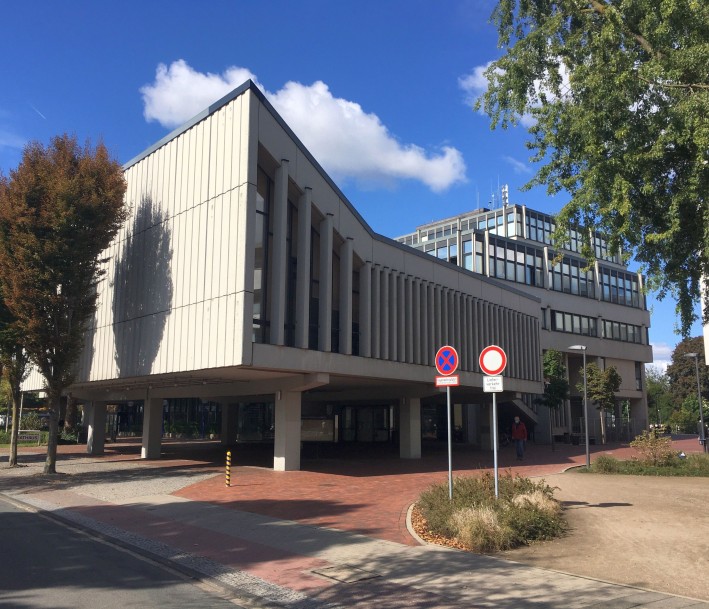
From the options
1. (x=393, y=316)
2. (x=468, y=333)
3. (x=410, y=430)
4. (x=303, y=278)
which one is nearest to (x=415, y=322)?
(x=393, y=316)

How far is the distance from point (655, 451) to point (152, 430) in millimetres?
22652

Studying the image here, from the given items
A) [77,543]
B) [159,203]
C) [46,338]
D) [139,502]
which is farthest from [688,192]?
[46,338]

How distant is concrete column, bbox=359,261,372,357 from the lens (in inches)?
939

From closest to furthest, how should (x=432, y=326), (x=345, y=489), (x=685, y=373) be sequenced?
(x=345, y=489), (x=432, y=326), (x=685, y=373)

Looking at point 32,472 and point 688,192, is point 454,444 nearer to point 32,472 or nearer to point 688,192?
point 32,472

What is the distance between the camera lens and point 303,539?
1030cm

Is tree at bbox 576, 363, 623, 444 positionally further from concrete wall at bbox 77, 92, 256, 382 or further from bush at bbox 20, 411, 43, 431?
bush at bbox 20, 411, 43, 431

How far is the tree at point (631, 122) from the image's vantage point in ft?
36.2

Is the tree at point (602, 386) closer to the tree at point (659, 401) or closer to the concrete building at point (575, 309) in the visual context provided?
the concrete building at point (575, 309)

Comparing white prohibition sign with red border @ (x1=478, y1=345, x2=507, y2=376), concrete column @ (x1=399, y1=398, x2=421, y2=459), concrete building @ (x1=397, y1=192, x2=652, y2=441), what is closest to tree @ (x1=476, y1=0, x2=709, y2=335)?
white prohibition sign with red border @ (x1=478, y1=345, x2=507, y2=376)

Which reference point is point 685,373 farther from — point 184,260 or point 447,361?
point 447,361

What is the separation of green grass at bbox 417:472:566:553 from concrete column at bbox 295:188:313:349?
9564 mm

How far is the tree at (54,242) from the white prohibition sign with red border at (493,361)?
51.7 ft

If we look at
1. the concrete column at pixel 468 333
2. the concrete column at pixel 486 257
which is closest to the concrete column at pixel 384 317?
the concrete column at pixel 468 333
